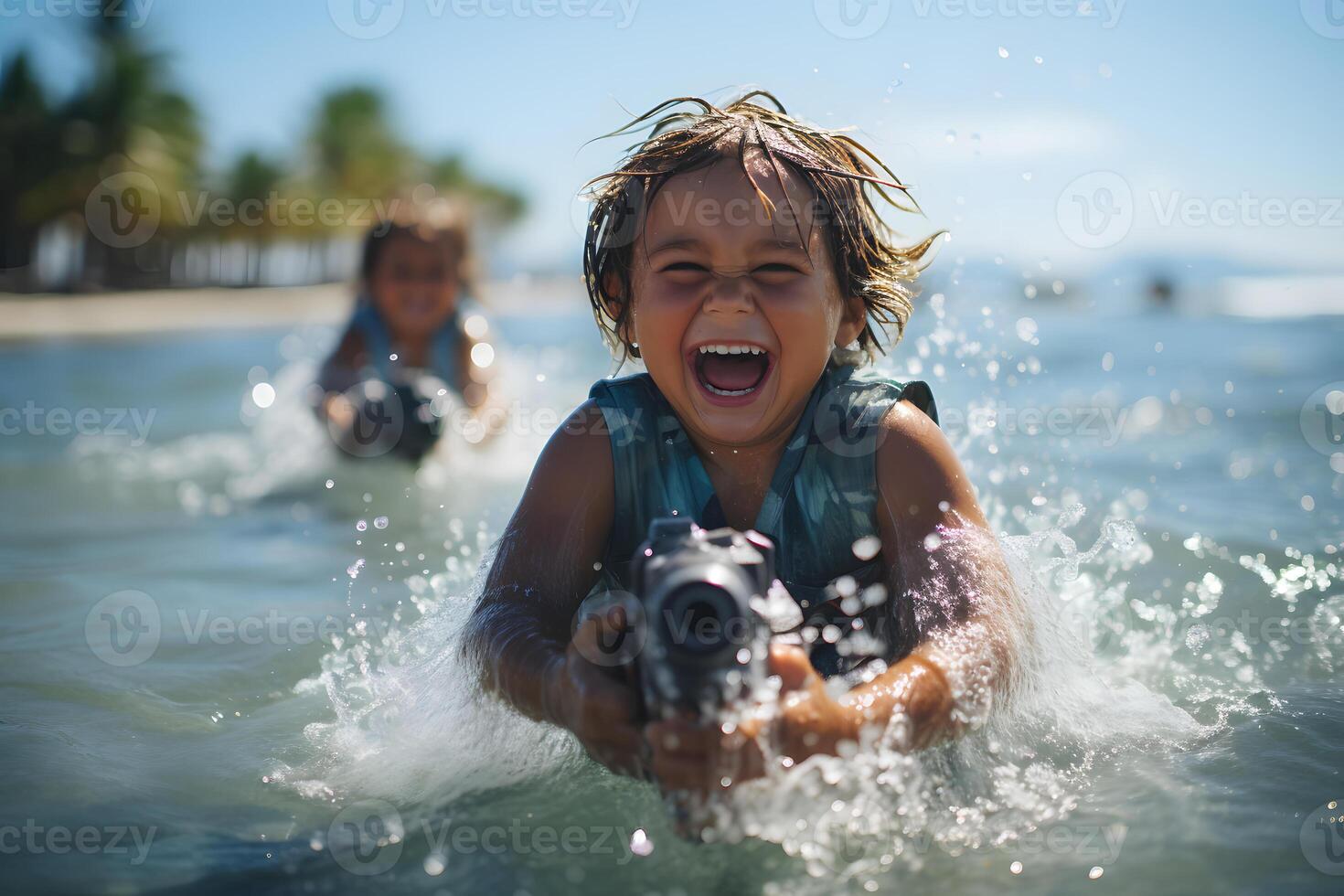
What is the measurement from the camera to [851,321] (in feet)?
9.50

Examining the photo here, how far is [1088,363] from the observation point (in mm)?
11352

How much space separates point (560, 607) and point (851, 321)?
1055 mm

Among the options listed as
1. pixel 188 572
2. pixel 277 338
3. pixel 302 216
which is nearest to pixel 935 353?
pixel 188 572

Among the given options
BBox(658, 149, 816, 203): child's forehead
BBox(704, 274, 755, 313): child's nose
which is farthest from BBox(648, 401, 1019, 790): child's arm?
BBox(658, 149, 816, 203): child's forehead

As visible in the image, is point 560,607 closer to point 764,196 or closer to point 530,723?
point 530,723

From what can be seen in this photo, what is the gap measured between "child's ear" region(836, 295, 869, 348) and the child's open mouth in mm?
353

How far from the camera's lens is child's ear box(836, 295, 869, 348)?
2867 millimetres

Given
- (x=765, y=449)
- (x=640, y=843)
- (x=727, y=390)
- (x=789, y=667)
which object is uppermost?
(x=727, y=390)

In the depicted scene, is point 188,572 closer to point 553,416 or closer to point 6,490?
point 6,490

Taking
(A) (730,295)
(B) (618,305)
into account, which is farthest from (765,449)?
(B) (618,305)

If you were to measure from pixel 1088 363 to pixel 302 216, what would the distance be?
3734cm

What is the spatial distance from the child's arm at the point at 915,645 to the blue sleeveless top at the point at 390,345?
5.01 meters

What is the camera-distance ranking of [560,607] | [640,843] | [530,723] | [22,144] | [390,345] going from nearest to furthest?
[640,843]
[530,723]
[560,607]
[390,345]
[22,144]

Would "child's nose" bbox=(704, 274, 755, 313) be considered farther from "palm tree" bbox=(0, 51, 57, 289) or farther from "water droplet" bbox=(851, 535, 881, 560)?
"palm tree" bbox=(0, 51, 57, 289)
